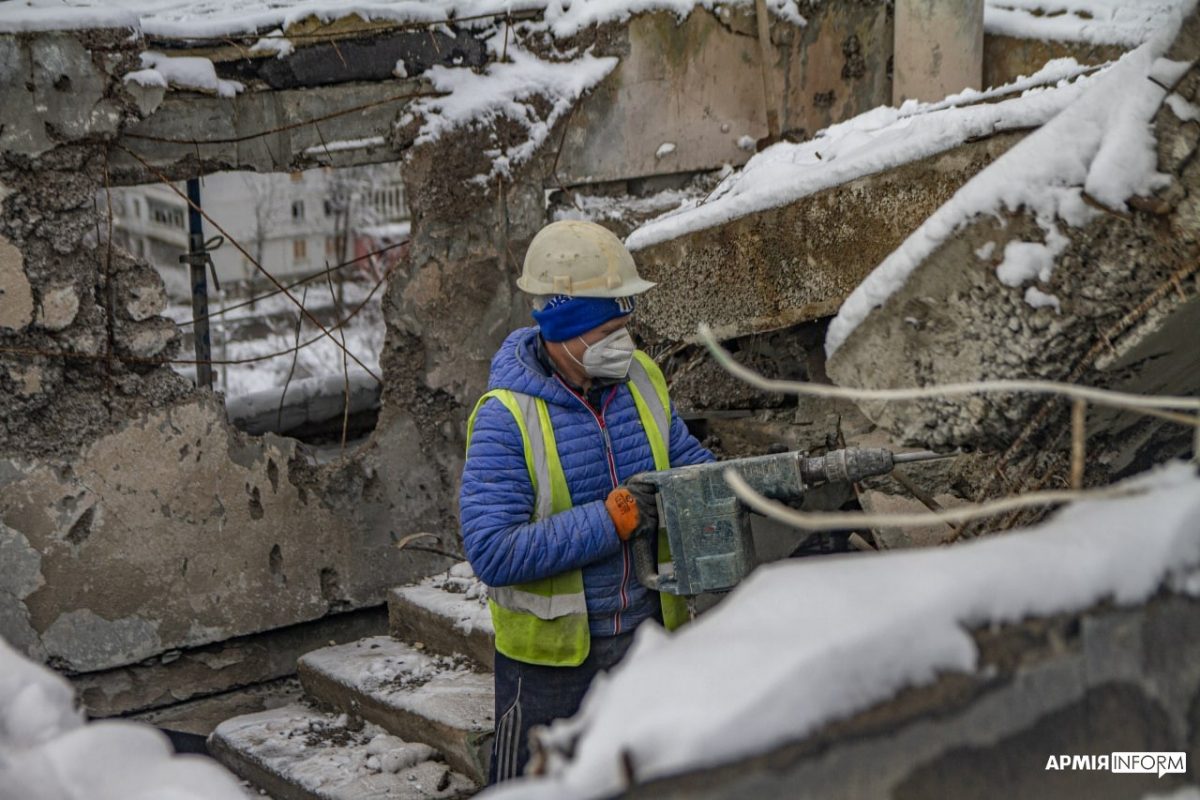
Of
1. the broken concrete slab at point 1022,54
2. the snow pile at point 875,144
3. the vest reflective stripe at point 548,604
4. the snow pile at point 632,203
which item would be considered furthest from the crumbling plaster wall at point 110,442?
the broken concrete slab at point 1022,54

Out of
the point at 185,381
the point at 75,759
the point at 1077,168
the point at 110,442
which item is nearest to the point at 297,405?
the point at 185,381

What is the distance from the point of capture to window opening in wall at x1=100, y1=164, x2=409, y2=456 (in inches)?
540

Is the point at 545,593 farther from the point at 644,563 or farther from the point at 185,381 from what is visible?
the point at 185,381

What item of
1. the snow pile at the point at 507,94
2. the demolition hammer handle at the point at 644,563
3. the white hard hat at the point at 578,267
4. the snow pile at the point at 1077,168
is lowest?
the demolition hammer handle at the point at 644,563

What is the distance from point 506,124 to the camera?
5750mm

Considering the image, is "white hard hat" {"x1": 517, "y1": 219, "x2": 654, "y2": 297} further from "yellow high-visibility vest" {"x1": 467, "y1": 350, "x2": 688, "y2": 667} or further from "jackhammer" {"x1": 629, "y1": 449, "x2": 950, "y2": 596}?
"jackhammer" {"x1": 629, "y1": 449, "x2": 950, "y2": 596}

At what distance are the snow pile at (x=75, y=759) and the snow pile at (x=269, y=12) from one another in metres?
3.46

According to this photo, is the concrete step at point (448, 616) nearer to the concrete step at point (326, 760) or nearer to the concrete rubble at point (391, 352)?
the concrete rubble at point (391, 352)

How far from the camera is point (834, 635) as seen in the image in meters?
1.67

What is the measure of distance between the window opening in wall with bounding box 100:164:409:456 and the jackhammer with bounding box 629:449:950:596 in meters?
9.79

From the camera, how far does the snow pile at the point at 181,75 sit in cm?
504

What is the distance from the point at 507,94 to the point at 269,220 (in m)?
10.1

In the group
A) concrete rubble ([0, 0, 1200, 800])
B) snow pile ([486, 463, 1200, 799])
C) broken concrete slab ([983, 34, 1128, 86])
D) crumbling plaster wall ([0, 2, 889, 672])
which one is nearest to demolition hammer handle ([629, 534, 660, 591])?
concrete rubble ([0, 0, 1200, 800])

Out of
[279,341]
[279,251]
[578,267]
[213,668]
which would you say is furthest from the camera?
[279,251]
